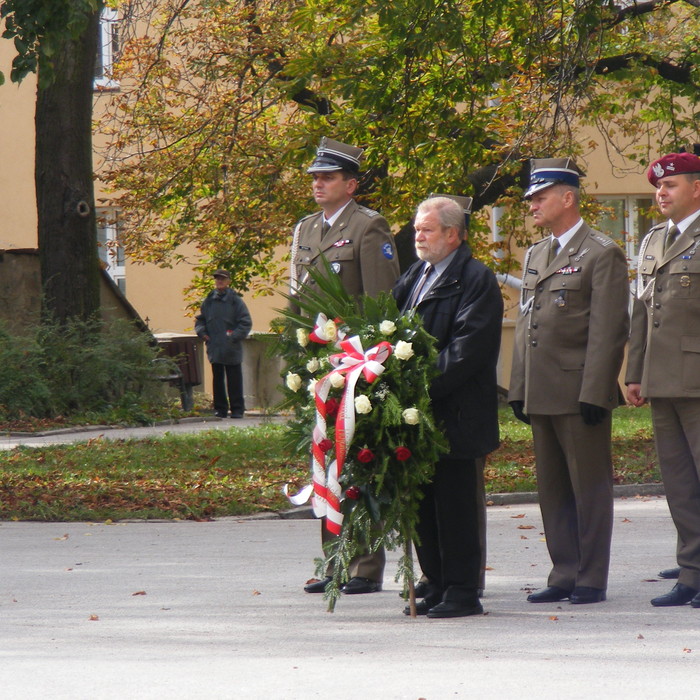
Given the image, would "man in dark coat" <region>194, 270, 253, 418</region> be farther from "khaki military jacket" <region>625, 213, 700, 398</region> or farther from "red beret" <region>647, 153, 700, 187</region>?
"red beret" <region>647, 153, 700, 187</region>

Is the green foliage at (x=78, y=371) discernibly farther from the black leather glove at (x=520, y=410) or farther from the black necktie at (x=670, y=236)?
the black necktie at (x=670, y=236)

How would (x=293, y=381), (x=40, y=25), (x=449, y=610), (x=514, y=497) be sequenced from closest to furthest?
(x=449, y=610)
(x=293, y=381)
(x=40, y=25)
(x=514, y=497)

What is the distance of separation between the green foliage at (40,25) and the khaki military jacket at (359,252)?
514cm

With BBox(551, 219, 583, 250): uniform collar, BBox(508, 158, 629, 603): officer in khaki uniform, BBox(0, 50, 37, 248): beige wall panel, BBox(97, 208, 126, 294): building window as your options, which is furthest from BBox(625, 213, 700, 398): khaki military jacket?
BBox(0, 50, 37, 248): beige wall panel

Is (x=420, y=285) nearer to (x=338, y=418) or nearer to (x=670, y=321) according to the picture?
(x=338, y=418)

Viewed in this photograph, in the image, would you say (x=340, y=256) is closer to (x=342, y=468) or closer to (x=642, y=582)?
(x=342, y=468)

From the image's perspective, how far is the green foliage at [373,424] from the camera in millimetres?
6398

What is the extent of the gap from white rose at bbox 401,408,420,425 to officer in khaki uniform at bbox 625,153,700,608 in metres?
1.37

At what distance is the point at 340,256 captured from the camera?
24.6ft

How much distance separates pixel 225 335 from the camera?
67.2ft

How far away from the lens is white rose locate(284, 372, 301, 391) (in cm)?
680

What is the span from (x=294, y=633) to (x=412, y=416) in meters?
1.11

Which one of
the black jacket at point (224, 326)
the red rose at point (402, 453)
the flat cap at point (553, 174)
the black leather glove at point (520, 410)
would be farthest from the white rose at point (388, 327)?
the black jacket at point (224, 326)

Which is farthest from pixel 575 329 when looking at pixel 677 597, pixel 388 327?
pixel 677 597
